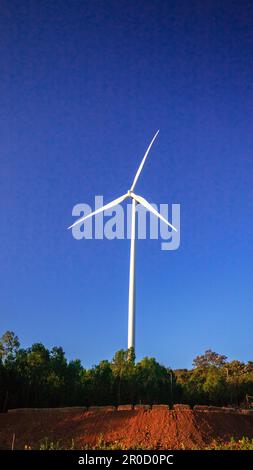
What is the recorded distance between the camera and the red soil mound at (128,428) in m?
35.0

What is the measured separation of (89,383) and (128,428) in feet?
52.5

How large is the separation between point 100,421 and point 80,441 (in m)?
3.99

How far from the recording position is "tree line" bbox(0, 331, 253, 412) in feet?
158

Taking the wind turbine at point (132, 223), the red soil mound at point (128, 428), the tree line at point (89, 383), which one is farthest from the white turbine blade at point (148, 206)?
the red soil mound at point (128, 428)

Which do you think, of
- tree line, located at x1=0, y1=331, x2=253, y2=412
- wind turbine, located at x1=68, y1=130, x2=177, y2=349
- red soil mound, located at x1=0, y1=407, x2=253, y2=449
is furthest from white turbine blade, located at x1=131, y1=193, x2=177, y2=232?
red soil mound, located at x1=0, y1=407, x2=253, y2=449

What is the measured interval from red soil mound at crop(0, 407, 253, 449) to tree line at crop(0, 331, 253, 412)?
614cm

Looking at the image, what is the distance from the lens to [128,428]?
3725 centimetres

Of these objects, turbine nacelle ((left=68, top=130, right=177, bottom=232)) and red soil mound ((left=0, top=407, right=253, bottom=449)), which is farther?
turbine nacelle ((left=68, top=130, right=177, bottom=232))

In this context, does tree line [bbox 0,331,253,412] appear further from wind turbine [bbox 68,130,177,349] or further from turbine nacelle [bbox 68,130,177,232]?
turbine nacelle [bbox 68,130,177,232]

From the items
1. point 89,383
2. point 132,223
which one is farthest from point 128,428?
point 132,223

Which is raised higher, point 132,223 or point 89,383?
point 132,223

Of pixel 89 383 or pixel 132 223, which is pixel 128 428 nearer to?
pixel 89 383

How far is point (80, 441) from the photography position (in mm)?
35156

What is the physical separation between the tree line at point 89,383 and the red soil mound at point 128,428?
20.2 feet
